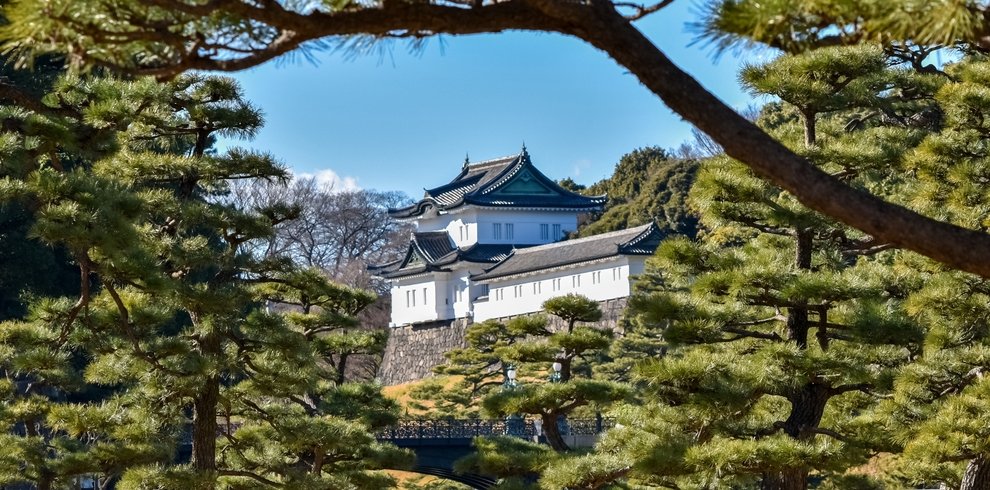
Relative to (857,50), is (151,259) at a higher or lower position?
lower

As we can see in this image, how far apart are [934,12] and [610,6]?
891 mm

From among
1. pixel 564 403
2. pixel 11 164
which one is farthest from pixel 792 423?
pixel 11 164

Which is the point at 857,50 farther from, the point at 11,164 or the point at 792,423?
the point at 11,164

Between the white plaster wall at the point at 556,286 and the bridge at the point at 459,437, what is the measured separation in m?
9.43

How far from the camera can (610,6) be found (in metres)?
3.54

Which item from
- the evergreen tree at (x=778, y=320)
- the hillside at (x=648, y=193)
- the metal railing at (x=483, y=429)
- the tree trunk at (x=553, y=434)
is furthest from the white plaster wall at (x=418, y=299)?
the evergreen tree at (x=778, y=320)

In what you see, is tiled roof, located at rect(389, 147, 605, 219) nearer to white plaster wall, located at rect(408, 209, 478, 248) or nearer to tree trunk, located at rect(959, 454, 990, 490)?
white plaster wall, located at rect(408, 209, 478, 248)

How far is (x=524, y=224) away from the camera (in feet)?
126

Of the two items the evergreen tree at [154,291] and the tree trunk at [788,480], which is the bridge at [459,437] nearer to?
the evergreen tree at [154,291]

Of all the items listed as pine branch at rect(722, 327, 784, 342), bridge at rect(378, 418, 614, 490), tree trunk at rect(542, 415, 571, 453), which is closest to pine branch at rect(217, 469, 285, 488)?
tree trunk at rect(542, 415, 571, 453)

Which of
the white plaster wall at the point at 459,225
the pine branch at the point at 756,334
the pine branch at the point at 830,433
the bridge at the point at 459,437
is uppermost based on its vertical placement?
the white plaster wall at the point at 459,225

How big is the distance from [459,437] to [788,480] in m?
12.0

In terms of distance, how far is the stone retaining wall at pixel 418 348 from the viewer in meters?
36.8

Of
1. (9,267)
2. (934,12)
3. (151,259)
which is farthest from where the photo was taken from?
(9,267)
